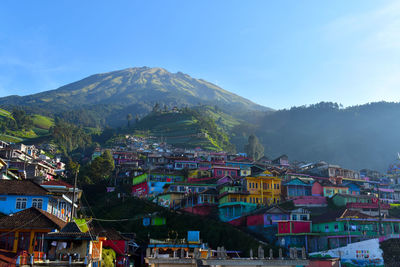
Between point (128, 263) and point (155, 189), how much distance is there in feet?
73.5

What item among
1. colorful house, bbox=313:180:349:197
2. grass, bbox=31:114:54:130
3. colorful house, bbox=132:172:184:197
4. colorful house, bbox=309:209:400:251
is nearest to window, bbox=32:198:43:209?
colorful house, bbox=132:172:184:197

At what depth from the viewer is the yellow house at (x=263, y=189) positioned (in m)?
56.3

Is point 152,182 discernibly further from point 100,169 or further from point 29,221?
point 29,221

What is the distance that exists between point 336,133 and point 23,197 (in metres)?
151

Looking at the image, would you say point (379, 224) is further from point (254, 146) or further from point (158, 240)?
point (254, 146)

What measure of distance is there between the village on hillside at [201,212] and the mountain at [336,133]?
63282 millimetres

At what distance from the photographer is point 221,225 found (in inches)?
1889

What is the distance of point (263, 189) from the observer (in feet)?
189

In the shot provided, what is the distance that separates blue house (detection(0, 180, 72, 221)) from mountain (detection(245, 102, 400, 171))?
11608cm

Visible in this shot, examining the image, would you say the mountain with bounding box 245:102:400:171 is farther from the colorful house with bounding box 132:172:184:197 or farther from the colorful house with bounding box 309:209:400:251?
the colorful house with bounding box 309:209:400:251

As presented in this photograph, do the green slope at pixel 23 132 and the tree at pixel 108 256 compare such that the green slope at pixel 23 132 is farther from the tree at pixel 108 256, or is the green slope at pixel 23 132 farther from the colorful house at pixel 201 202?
the tree at pixel 108 256

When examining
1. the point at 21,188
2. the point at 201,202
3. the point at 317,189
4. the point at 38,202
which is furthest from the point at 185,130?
the point at 38,202

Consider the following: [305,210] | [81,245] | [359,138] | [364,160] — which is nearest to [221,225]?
[305,210]

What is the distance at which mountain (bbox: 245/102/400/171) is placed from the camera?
144 m
